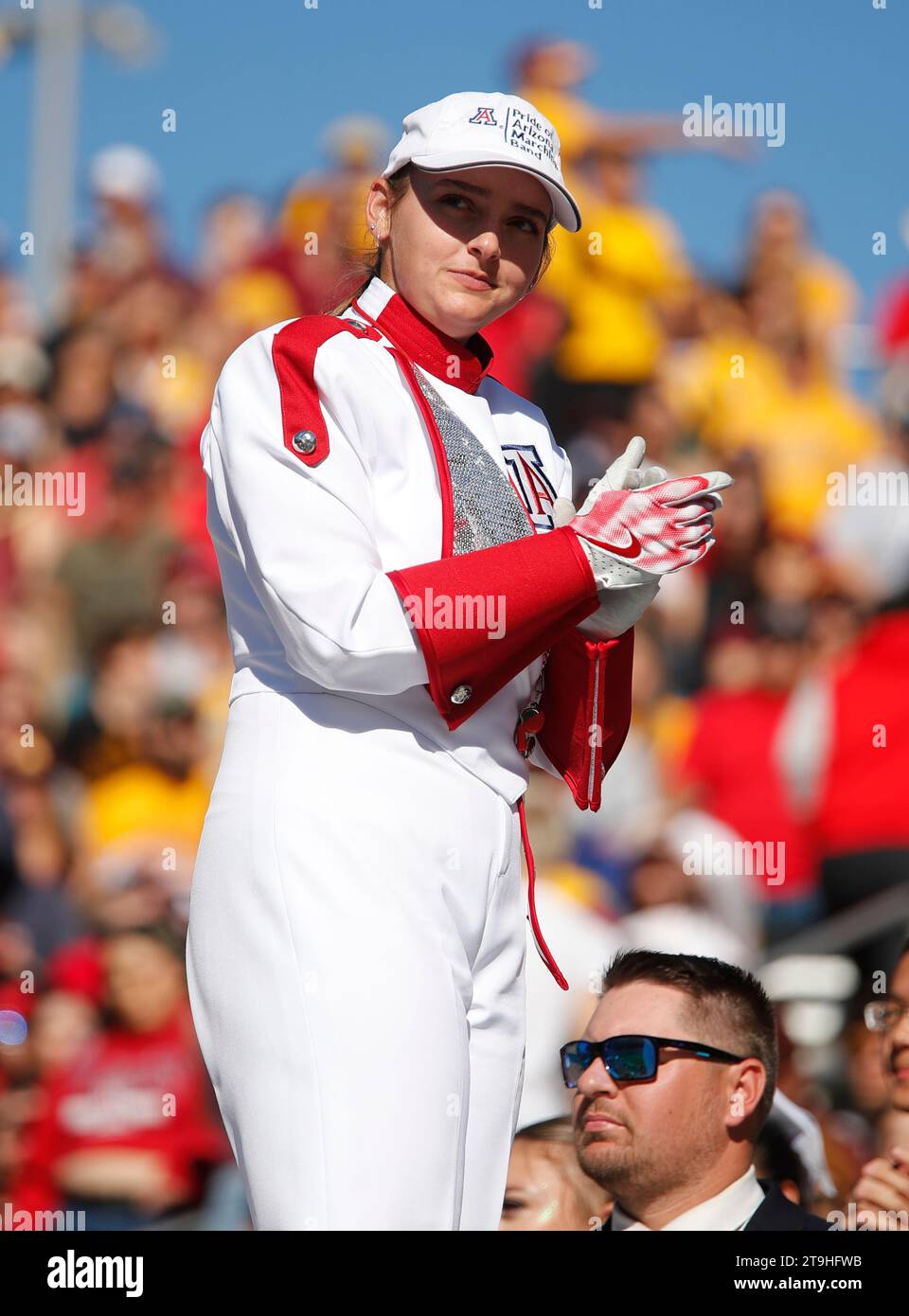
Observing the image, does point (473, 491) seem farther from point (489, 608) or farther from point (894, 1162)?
point (894, 1162)

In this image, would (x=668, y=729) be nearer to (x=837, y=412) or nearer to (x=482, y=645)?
(x=837, y=412)

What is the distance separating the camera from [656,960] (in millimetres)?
3213

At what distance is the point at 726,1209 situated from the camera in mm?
3049

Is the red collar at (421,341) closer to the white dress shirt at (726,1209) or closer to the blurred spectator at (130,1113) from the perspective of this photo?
the white dress shirt at (726,1209)

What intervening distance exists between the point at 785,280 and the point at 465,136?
4.56 m

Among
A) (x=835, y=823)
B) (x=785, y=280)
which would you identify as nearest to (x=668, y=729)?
(x=835, y=823)

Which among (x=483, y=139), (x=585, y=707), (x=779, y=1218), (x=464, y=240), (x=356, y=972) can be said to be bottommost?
(x=779, y=1218)

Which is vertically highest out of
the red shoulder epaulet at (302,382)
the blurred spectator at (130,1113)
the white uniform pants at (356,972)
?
the red shoulder epaulet at (302,382)

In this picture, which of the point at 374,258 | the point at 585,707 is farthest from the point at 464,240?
the point at 585,707

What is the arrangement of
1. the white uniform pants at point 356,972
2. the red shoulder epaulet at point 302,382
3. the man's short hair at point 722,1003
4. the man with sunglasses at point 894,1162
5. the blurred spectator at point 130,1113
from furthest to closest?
the blurred spectator at point 130,1113 → the man with sunglasses at point 894,1162 → the man's short hair at point 722,1003 → the red shoulder epaulet at point 302,382 → the white uniform pants at point 356,972

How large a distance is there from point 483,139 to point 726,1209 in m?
1.80

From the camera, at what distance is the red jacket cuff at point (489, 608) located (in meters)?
2.18

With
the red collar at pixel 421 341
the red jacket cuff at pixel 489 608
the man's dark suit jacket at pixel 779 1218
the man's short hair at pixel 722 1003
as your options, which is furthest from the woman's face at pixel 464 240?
the man's dark suit jacket at pixel 779 1218

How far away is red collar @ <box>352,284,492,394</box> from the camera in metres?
2.46
